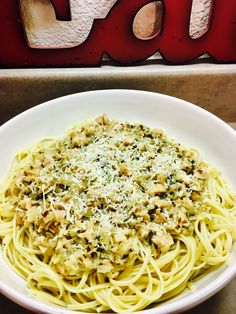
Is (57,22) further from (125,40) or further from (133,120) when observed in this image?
(133,120)

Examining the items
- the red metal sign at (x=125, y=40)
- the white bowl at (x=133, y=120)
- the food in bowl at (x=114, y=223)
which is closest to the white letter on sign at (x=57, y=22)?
the red metal sign at (x=125, y=40)

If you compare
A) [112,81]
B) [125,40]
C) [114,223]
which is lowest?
[114,223]

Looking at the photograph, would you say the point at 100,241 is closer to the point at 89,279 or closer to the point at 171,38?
the point at 89,279

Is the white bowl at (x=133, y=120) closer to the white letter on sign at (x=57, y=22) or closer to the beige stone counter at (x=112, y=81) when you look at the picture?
the beige stone counter at (x=112, y=81)

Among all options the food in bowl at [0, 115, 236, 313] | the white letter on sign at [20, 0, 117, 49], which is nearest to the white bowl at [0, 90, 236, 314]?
the food in bowl at [0, 115, 236, 313]

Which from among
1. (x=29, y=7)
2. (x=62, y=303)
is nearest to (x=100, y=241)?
(x=62, y=303)

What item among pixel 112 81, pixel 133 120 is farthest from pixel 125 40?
pixel 133 120

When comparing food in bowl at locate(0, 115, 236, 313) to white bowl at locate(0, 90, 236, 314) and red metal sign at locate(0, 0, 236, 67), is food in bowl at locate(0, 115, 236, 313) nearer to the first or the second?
white bowl at locate(0, 90, 236, 314)
